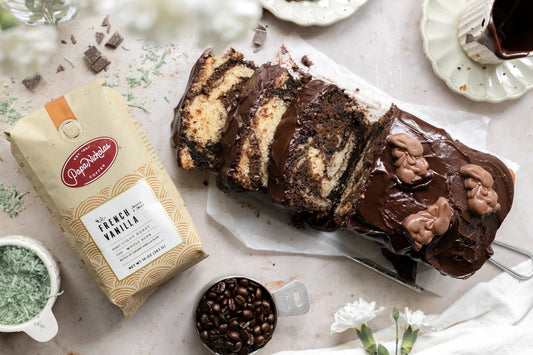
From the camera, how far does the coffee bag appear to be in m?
2.40

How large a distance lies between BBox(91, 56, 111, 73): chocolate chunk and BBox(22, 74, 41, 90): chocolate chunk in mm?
328

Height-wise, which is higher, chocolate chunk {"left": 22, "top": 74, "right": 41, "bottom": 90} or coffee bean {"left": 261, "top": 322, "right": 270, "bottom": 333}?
chocolate chunk {"left": 22, "top": 74, "right": 41, "bottom": 90}

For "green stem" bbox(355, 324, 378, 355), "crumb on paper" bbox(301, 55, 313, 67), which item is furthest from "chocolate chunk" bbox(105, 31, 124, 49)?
"green stem" bbox(355, 324, 378, 355)

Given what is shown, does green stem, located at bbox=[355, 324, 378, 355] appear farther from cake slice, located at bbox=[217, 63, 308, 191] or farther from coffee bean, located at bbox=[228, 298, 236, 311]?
cake slice, located at bbox=[217, 63, 308, 191]

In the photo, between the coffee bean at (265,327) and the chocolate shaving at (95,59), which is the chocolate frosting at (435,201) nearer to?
the coffee bean at (265,327)

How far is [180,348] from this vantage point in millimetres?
2938

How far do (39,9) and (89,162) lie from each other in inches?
38.0


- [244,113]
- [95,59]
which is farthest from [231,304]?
[95,59]

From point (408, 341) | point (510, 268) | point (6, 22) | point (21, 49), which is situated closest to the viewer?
point (21, 49)

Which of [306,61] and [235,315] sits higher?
[306,61]

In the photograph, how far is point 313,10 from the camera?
114 inches

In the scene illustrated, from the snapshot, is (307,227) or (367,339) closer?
(367,339)

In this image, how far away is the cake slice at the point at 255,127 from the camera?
2.53 metres

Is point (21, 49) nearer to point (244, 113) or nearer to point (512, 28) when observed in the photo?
point (244, 113)
